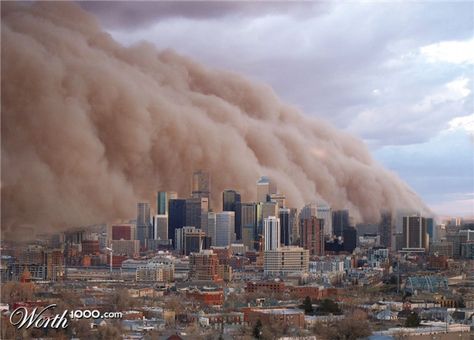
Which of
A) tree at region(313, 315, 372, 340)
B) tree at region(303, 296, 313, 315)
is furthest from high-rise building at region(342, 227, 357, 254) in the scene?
tree at region(313, 315, 372, 340)

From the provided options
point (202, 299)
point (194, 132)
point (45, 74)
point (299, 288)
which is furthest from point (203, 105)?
point (202, 299)

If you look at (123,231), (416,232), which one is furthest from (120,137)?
(416,232)

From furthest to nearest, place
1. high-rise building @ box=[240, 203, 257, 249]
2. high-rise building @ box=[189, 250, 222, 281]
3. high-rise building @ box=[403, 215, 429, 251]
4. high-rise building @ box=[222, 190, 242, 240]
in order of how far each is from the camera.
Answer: high-rise building @ box=[403, 215, 429, 251] < high-rise building @ box=[240, 203, 257, 249] < high-rise building @ box=[222, 190, 242, 240] < high-rise building @ box=[189, 250, 222, 281]

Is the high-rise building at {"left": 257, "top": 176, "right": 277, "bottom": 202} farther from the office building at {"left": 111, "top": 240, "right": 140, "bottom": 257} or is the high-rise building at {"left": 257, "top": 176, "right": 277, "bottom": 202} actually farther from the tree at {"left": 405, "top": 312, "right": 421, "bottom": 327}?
the tree at {"left": 405, "top": 312, "right": 421, "bottom": 327}

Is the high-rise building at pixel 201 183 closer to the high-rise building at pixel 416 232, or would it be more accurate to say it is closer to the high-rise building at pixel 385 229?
the high-rise building at pixel 385 229

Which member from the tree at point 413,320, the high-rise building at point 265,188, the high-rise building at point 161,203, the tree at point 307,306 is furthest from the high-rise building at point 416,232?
the tree at point 413,320

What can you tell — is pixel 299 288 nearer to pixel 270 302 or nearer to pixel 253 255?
→ pixel 270 302
